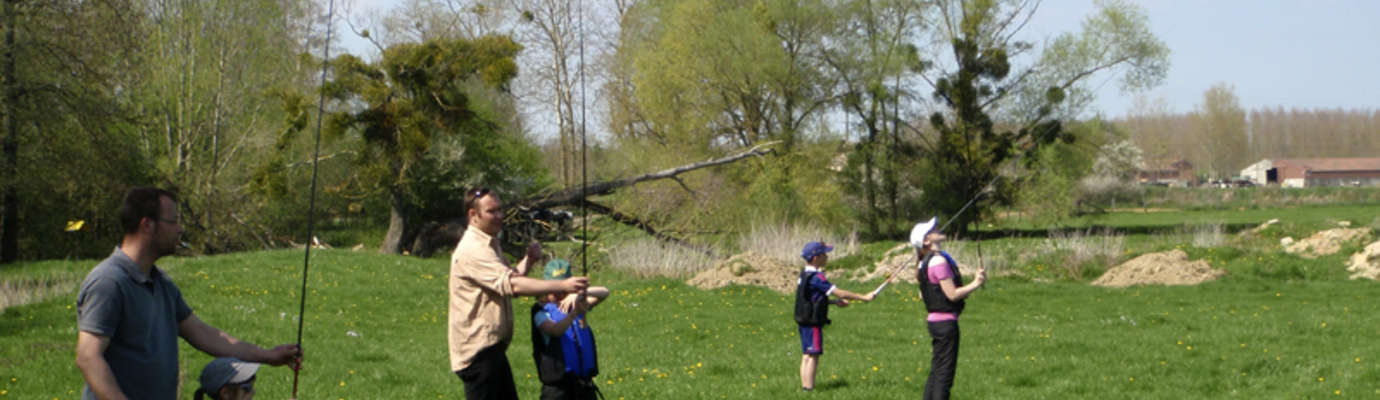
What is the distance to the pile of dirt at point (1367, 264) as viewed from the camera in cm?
2291

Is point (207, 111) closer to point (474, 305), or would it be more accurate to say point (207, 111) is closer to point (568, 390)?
point (568, 390)

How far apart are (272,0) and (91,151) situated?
18.0 meters

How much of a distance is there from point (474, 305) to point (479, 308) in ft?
0.09

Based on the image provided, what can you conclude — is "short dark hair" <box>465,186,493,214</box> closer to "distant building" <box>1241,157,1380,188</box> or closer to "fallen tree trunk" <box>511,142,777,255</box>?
"fallen tree trunk" <box>511,142,777,255</box>

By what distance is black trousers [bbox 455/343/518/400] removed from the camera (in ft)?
17.9

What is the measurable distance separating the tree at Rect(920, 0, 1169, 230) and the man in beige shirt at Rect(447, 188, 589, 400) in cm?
3713

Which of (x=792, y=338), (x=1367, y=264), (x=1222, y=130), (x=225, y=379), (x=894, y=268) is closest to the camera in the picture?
(x=225, y=379)

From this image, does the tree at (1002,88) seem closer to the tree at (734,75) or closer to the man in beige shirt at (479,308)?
the tree at (734,75)

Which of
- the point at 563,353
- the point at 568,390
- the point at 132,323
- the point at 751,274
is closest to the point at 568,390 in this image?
the point at 568,390

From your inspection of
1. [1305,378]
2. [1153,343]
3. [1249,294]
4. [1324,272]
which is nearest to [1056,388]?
[1305,378]

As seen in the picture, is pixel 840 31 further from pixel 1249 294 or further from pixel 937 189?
pixel 1249 294

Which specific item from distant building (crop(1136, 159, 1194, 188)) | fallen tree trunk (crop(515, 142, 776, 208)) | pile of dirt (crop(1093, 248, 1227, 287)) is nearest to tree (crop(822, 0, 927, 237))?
fallen tree trunk (crop(515, 142, 776, 208))

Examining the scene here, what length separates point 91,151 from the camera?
24.6 m

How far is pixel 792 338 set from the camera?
1541 centimetres
